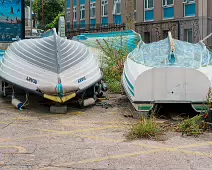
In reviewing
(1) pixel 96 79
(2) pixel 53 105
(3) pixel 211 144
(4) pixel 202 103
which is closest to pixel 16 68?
(2) pixel 53 105

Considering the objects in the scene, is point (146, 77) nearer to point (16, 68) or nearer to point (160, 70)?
point (160, 70)

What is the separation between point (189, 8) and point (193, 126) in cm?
2272

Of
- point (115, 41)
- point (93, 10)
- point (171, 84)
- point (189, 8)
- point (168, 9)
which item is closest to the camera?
point (171, 84)

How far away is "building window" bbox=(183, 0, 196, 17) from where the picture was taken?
28.3 m

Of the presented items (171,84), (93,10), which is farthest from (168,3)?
(171,84)

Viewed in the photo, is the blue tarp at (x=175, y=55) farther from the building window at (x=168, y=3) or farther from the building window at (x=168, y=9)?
the building window at (x=168, y=3)

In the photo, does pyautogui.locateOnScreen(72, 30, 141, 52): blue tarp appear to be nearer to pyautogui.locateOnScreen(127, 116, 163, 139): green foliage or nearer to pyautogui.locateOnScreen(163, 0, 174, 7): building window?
pyautogui.locateOnScreen(127, 116, 163, 139): green foliage

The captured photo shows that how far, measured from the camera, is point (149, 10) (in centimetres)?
3262

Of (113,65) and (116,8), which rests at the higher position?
(116,8)

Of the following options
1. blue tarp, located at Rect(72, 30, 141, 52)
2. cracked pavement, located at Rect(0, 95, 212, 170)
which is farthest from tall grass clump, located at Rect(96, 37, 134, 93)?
cracked pavement, located at Rect(0, 95, 212, 170)

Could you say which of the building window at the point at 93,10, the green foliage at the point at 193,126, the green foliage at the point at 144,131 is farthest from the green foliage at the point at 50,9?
the green foliage at the point at 144,131

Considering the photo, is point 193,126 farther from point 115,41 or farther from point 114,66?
point 115,41

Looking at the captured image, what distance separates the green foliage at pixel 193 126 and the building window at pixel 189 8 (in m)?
21.9

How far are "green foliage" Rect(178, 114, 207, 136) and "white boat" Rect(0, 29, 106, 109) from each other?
293 cm
